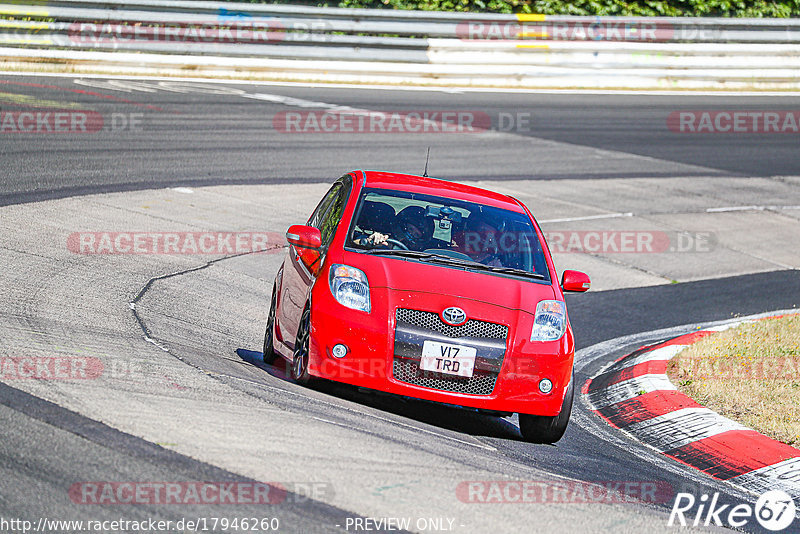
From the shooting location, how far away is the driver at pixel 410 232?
7.38m

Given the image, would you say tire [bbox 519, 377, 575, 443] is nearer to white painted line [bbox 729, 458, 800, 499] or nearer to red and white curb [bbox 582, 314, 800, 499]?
red and white curb [bbox 582, 314, 800, 499]

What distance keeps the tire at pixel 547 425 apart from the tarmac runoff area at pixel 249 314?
1.55ft

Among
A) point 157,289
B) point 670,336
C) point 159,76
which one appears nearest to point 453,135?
point 159,76

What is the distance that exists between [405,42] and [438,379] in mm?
17411

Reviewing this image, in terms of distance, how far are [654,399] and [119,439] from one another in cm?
445

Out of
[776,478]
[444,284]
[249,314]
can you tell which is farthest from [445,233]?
[776,478]

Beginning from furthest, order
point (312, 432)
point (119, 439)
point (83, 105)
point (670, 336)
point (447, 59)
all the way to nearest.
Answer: point (447, 59), point (83, 105), point (670, 336), point (312, 432), point (119, 439)

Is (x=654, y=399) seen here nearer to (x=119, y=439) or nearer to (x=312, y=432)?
(x=312, y=432)

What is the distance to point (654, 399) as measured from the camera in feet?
26.2

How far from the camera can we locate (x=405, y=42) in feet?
75.4

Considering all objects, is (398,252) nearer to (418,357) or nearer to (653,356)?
(418,357)

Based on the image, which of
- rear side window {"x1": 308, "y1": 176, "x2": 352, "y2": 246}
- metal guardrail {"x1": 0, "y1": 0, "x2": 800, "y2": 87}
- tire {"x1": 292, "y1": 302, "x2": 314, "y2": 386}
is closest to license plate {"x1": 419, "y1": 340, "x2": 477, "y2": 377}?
tire {"x1": 292, "y1": 302, "x2": 314, "y2": 386}

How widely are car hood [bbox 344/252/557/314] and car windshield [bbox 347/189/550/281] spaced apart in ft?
0.56

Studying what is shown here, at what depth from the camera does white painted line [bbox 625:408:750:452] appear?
283 inches
